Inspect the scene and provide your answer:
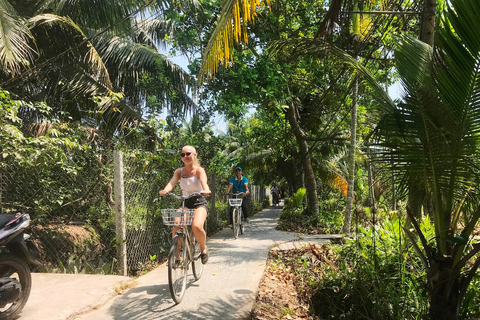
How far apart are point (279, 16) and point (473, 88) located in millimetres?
6961

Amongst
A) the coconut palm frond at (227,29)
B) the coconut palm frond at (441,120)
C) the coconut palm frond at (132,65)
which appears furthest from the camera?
the coconut palm frond at (132,65)

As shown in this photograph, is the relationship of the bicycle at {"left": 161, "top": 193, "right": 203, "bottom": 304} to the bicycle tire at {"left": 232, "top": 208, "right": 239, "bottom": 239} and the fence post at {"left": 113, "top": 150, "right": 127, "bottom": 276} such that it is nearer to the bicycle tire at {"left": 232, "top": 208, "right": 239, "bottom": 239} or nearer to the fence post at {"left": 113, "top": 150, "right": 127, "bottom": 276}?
the fence post at {"left": 113, "top": 150, "right": 127, "bottom": 276}

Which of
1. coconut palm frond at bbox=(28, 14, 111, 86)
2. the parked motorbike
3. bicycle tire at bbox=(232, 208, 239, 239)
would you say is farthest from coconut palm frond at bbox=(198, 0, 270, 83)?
coconut palm frond at bbox=(28, 14, 111, 86)

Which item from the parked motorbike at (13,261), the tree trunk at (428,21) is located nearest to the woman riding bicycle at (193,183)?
the parked motorbike at (13,261)

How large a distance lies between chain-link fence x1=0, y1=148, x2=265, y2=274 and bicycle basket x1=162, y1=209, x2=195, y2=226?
4.86 ft

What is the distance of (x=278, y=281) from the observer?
5.05m

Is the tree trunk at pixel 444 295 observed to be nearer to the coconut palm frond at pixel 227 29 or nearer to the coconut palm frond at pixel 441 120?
the coconut palm frond at pixel 441 120

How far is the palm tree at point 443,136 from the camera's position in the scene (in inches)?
119

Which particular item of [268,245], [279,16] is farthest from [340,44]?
[268,245]

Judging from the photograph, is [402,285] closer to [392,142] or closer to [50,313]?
[392,142]

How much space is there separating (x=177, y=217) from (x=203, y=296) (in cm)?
105

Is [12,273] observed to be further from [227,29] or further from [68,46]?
[68,46]

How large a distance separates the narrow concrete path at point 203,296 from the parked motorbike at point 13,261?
0.53 m

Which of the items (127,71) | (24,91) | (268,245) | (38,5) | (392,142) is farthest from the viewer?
(127,71)
